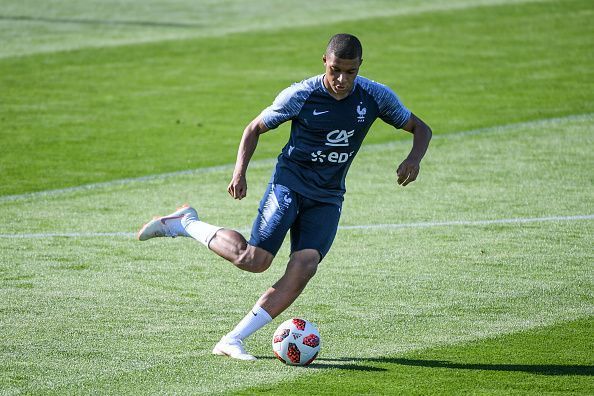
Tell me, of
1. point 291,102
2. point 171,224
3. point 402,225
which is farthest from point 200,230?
point 402,225

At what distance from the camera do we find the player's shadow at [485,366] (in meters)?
7.76

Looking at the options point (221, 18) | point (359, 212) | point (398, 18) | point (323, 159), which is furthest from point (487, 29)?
point (323, 159)

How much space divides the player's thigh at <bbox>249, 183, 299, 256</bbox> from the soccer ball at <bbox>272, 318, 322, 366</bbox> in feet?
1.99

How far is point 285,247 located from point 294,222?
3.56 metres

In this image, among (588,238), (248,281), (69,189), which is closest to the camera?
(248,281)

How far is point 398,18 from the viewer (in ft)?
93.9

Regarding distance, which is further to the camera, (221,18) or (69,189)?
(221,18)

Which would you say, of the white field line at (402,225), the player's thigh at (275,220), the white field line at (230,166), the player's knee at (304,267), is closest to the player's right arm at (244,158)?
the player's thigh at (275,220)

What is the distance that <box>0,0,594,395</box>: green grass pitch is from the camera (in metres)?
7.98

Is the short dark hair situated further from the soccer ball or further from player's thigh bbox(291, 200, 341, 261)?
the soccer ball

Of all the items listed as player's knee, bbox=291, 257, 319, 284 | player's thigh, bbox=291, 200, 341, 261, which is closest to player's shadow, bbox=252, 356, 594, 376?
player's knee, bbox=291, 257, 319, 284

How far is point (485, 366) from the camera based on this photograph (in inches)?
311

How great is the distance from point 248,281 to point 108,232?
8.02 feet

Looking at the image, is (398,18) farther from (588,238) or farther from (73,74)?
(588,238)
